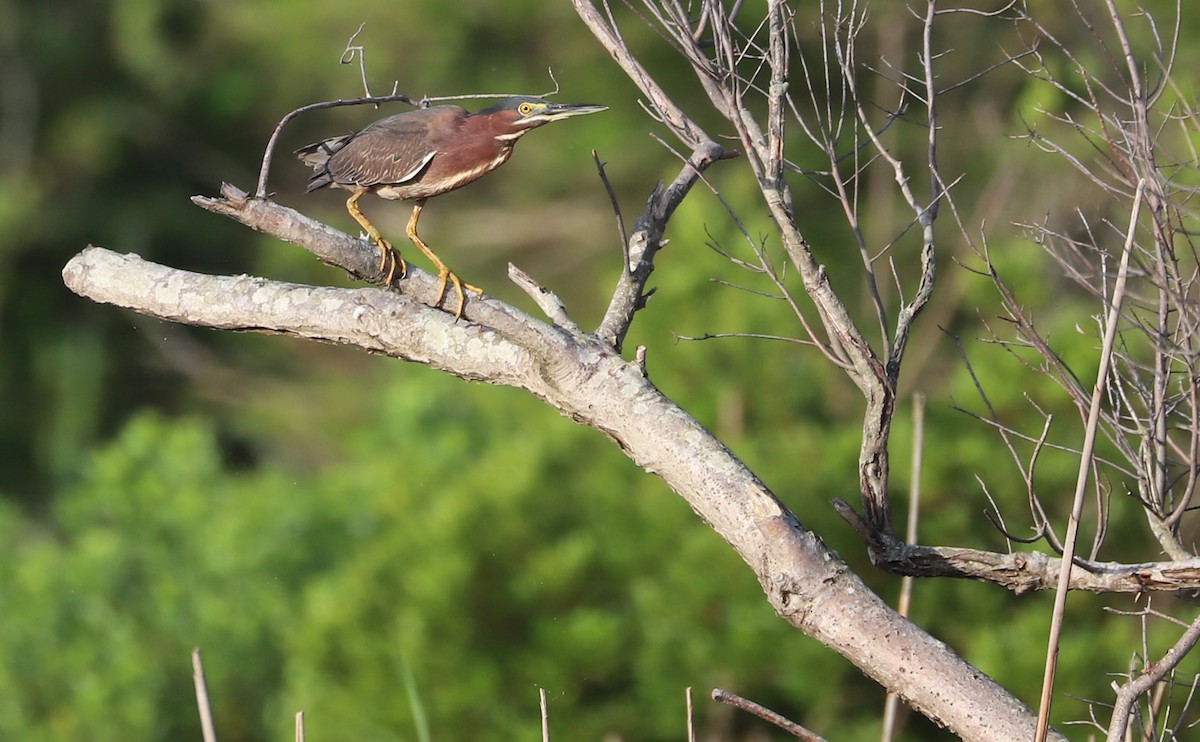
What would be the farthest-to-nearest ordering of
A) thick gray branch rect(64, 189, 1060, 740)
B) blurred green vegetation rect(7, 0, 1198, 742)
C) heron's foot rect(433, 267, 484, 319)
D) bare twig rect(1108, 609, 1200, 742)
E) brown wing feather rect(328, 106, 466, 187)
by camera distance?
1. blurred green vegetation rect(7, 0, 1198, 742)
2. brown wing feather rect(328, 106, 466, 187)
3. heron's foot rect(433, 267, 484, 319)
4. thick gray branch rect(64, 189, 1060, 740)
5. bare twig rect(1108, 609, 1200, 742)

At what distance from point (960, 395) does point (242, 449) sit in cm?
729

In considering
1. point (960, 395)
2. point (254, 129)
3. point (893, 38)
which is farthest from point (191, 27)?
point (960, 395)

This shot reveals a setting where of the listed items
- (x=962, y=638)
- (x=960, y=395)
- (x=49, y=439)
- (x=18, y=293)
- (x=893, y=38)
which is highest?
(x=893, y=38)

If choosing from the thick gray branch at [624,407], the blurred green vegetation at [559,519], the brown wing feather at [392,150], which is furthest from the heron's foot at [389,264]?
the blurred green vegetation at [559,519]

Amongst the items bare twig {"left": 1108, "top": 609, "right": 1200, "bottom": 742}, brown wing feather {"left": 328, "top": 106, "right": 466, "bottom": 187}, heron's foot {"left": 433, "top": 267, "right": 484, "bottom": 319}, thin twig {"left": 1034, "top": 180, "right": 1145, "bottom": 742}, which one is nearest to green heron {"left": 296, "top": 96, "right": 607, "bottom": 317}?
brown wing feather {"left": 328, "top": 106, "right": 466, "bottom": 187}

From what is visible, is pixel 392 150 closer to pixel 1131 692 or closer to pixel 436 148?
pixel 436 148

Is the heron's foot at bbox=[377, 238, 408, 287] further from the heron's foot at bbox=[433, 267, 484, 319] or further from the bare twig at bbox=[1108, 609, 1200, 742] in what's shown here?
the bare twig at bbox=[1108, 609, 1200, 742]

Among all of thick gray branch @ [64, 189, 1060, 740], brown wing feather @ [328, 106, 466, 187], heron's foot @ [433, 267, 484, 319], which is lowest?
thick gray branch @ [64, 189, 1060, 740]

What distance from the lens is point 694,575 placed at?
4660 mm

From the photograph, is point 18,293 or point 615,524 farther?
point 18,293

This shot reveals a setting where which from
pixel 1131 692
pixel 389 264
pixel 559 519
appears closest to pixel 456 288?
pixel 389 264

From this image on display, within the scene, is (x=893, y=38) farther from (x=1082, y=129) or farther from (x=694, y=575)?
(x=1082, y=129)

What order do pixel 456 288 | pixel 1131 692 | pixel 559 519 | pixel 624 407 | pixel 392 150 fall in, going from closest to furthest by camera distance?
pixel 1131 692 → pixel 624 407 → pixel 456 288 → pixel 392 150 → pixel 559 519

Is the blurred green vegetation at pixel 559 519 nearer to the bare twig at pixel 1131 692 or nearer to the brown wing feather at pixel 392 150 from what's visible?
the brown wing feather at pixel 392 150
